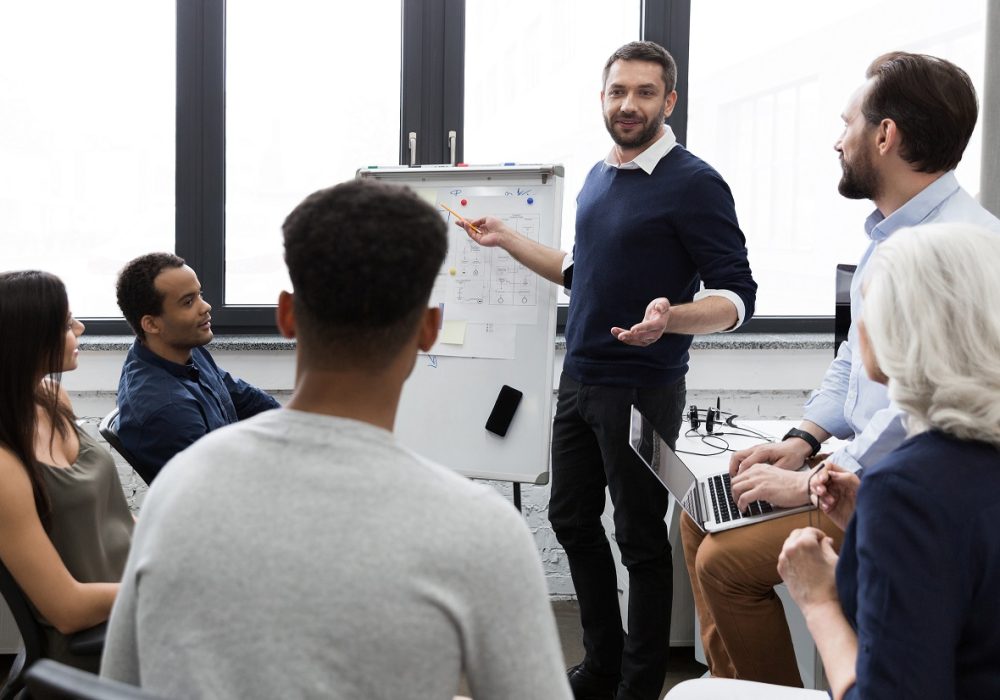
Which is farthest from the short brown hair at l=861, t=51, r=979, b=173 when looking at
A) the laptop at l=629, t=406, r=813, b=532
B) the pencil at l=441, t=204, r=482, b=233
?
the pencil at l=441, t=204, r=482, b=233

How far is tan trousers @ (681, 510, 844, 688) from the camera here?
198cm

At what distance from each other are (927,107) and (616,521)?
121 cm

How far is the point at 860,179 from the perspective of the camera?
2.06 metres

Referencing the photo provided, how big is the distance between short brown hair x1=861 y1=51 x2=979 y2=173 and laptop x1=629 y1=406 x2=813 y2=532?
755mm

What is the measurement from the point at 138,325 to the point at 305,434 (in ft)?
5.29

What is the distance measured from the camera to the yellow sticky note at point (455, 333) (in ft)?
9.56

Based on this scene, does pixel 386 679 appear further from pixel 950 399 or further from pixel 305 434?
pixel 950 399

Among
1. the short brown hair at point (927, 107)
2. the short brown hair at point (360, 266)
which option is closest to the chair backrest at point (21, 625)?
the short brown hair at point (360, 266)

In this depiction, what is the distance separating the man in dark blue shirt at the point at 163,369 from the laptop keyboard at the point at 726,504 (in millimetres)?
1146

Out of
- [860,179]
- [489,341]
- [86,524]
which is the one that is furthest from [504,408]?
[86,524]

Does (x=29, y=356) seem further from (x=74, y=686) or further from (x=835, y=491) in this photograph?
(x=835, y=491)

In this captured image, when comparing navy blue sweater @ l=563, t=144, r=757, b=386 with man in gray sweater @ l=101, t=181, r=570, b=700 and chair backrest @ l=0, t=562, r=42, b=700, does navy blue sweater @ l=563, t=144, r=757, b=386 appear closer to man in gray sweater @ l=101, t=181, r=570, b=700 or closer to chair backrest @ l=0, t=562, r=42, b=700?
chair backrest @ l=0, t=562, r=42, b=700

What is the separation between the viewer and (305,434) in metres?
0.83

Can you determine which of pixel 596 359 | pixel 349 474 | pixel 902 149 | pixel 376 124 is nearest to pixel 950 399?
pixel 349 474
